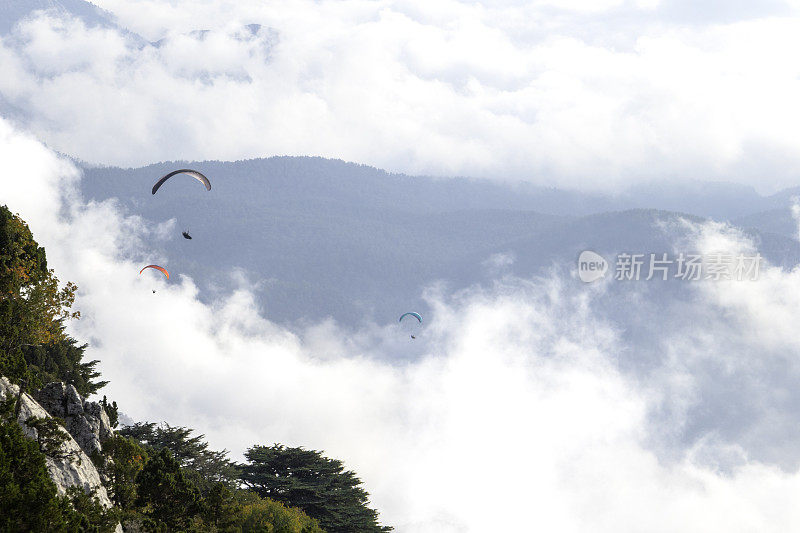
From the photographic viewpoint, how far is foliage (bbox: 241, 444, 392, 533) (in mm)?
82375

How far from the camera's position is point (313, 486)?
82.6 m

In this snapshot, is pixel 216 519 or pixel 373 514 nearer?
pixel 216 519

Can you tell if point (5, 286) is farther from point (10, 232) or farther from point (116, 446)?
point (116, 446)

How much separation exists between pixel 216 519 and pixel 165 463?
4.33m

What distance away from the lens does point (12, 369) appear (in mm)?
46562

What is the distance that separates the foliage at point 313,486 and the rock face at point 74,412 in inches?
1316

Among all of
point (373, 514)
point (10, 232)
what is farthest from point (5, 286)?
point (373, 514)

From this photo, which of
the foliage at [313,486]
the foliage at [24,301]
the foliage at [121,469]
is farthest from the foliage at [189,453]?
the foliage at [121,469]

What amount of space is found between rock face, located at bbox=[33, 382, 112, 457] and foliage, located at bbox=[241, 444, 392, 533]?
110ft

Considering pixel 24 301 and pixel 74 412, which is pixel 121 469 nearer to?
pixel 74 412

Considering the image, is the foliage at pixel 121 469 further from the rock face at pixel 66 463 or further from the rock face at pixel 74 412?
the rock face at pixel 66 463

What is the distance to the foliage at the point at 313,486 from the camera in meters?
82.4

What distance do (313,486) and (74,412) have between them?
36405 mm

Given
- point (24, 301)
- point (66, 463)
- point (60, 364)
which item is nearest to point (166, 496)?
point (66, 463)
